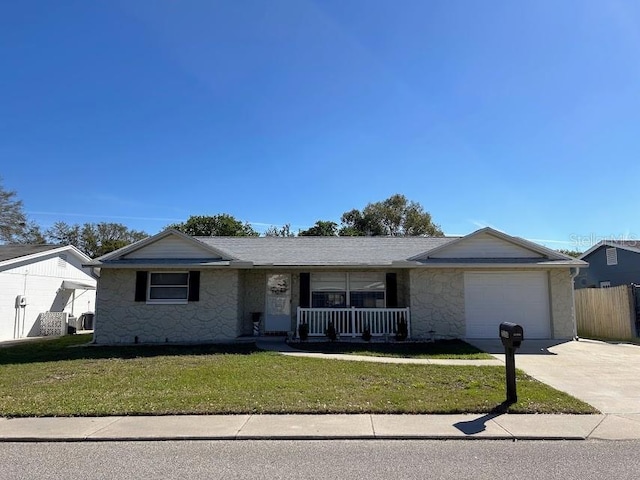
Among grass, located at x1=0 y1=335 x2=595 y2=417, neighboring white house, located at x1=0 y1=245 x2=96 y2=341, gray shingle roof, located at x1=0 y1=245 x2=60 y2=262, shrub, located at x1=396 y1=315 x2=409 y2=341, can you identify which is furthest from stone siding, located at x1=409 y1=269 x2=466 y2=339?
gray shingle roof, located at x1=0 y1=245 x2=60 y2=262

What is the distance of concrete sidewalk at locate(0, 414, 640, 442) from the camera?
567 cm

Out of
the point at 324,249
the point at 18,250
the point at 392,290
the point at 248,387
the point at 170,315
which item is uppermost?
the point at 18,250

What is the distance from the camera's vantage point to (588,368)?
10.4m

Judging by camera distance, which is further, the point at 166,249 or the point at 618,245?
the point at 618,245

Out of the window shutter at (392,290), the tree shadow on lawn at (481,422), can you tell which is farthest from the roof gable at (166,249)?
the tree shadow on lawn at (481,422)

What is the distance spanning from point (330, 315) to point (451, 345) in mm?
4171

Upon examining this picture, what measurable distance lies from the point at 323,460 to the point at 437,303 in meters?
10.9

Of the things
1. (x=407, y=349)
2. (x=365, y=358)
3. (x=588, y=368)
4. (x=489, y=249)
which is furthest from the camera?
(x=489, y=249)

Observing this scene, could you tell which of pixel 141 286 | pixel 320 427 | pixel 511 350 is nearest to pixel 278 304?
pixel 141 286

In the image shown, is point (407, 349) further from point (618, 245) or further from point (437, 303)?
point (618, 245)

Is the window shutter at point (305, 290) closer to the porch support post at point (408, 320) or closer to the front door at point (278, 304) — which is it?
the front door at point (278, 304)

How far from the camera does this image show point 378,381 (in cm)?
876

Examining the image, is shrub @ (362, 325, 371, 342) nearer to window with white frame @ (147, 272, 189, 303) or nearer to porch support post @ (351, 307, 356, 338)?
porch support post @ (351, 307, 356, 338)

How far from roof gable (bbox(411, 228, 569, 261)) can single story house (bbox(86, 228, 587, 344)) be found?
0.11 feet
